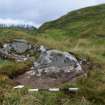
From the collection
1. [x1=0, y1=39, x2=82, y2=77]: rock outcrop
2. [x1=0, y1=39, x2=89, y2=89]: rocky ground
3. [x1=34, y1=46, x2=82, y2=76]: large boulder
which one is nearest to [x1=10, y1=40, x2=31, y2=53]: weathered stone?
[x1=0, y1=39, x2=89, y2=89]: rocky ground

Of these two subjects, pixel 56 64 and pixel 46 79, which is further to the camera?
pixel 56 64

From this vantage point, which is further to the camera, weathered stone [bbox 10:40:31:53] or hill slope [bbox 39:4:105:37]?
hill slope [bbox 39:4:105:37]

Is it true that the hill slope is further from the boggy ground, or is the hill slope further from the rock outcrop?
the boggy ground

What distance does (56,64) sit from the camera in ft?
58.4

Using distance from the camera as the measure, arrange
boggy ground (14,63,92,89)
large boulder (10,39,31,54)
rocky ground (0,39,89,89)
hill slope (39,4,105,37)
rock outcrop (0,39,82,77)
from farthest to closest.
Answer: hill slope (39,4,105,37) < large boulder (10,39,31,54) < rock outcrop (0,39,82,77) < rocky ground (0,39,89,89) < boggy ground (14,63,92,89)

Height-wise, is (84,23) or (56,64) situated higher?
(84,23)

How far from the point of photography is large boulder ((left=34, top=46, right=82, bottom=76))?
17.4 m

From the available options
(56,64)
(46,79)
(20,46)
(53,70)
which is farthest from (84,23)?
(46,79)

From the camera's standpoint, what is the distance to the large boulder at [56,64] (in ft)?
57.2

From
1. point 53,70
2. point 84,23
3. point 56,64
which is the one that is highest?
point 84,23

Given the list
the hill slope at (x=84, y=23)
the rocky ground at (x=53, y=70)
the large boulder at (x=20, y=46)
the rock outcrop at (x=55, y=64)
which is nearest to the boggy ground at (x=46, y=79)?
the rocky ground at (x=53, y=70)

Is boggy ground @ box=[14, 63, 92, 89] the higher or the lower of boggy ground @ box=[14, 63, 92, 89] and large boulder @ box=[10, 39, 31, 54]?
the lower

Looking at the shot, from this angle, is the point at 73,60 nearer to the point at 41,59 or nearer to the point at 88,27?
the point at 41,59

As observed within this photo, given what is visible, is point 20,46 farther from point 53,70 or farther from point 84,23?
point 84,23
